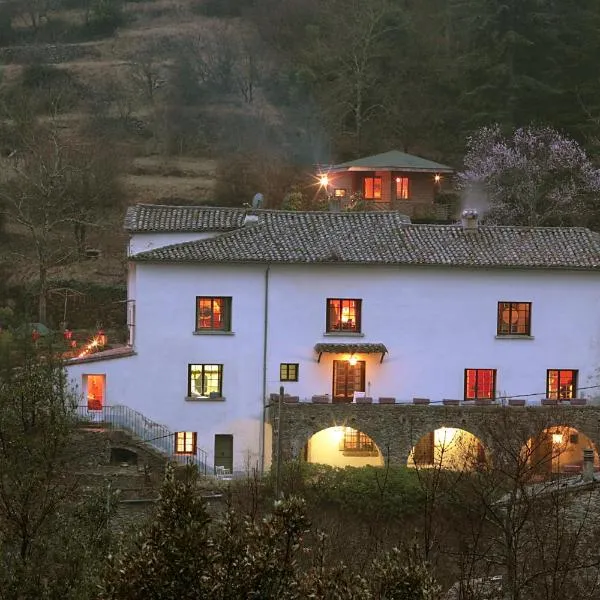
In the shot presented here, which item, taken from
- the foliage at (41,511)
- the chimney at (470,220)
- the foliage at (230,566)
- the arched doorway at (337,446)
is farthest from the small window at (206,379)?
the foliage at (230,566)

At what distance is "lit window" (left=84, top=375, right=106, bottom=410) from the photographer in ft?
103

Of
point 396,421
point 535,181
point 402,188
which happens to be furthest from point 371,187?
point 396,421

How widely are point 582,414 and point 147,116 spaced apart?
144 feet

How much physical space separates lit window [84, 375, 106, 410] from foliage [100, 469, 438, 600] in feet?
73.5

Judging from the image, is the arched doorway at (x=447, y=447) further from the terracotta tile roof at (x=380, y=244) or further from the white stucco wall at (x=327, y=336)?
the terracotta tile roof at (x=380, y=244)

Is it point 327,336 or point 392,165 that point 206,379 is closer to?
point 327,336

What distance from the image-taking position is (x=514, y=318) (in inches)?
1313

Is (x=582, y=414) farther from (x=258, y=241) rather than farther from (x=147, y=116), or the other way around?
(x=147, y=116)

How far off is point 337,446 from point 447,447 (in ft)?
11.8

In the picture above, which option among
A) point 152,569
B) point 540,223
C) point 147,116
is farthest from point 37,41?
point 152,569

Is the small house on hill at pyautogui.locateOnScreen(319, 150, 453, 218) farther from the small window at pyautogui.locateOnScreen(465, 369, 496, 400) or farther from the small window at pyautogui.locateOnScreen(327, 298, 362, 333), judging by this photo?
the small window at pyautogui.locateOnScreen(465, 369, 496, 400)

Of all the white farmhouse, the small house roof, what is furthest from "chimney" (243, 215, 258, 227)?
the small house roof

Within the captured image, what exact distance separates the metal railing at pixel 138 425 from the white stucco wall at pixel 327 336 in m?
0.31

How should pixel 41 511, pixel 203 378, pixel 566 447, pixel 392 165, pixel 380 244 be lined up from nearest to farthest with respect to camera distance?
1. pixel 41 511
2. pixel 566 447
3. pixel 203 378
4. pixel 380 244
5. pixel 392 165
